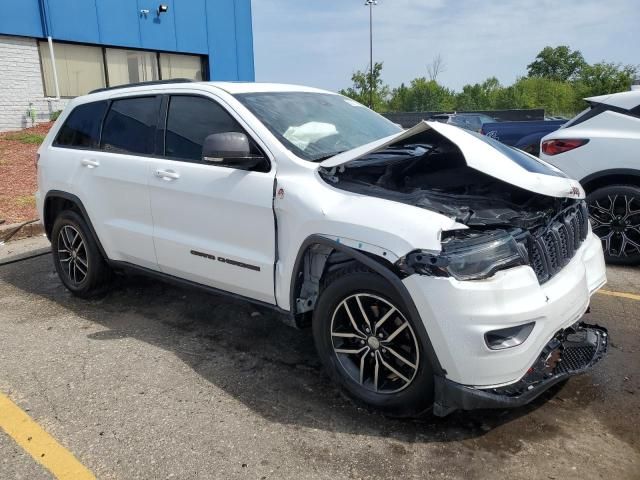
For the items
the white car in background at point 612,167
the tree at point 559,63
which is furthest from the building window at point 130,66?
the tree at point 559,63

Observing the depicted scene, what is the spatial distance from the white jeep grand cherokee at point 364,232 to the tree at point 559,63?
89767 mm

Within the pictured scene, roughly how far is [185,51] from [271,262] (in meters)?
17.4

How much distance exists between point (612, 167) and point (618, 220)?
52 cm

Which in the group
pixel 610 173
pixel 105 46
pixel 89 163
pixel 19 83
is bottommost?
pixel 610 173

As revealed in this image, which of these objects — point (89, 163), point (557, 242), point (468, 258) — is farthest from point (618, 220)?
point (89, 163)

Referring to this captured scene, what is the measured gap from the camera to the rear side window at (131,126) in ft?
13.5

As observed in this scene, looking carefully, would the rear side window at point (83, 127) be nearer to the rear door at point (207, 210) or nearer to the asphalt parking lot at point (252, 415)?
the rear door at point (207, 210)

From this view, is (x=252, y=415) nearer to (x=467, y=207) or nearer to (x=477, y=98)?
(x=467, y=207)

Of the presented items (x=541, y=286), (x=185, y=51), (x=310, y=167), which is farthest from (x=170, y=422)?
(x=185, y=51)

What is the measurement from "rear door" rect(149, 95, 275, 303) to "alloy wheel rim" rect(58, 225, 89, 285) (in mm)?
1177

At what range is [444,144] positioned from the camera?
130 inches

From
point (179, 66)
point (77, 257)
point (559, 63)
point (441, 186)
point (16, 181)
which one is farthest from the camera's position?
point (559, 63)

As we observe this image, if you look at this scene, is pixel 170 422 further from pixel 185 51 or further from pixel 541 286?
pixel 185 51

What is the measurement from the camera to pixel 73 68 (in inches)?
634
